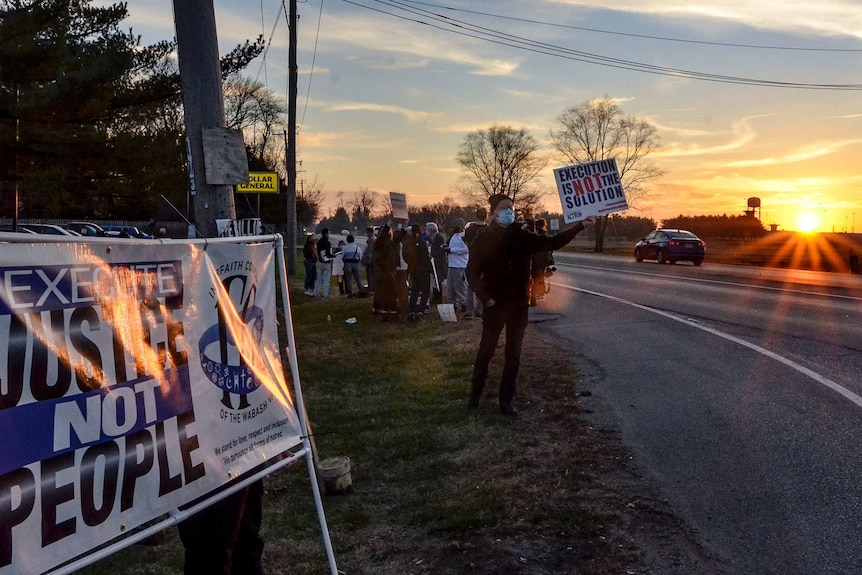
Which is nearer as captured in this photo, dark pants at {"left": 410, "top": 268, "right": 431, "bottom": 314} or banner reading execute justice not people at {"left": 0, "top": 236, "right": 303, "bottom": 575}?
banner reading execute justice not people at {"left": 0, "top": 236, "right": 303, "bottom": 575}

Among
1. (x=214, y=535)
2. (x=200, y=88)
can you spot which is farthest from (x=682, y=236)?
(x=214, y=535)

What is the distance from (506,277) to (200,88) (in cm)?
311

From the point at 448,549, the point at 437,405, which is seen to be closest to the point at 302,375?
the point at 437,405

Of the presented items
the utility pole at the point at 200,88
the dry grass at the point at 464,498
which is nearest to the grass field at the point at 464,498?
the dry grass at the point at 464,498

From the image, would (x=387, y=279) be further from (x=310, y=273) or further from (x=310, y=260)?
(x=310, y=273)

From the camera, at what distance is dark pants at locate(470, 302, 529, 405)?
6.88 m

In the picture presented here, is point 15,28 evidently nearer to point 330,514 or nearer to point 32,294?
point 330,514

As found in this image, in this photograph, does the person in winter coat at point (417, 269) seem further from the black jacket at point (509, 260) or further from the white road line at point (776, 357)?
the black jacket at point (509, 260)

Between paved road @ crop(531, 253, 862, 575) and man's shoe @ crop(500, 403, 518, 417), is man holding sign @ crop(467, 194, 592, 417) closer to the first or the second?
man's shoe @ crop(500, 403, 518, 417)

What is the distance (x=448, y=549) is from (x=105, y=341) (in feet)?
8.33

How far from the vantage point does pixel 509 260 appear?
22.4ft

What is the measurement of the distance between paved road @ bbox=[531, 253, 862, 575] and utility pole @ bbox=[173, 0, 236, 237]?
384 cm

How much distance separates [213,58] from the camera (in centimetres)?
536

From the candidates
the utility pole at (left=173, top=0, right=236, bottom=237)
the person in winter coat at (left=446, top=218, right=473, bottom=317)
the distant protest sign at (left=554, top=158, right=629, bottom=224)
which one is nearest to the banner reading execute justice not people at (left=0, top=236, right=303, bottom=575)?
the utility pole at (left=173, top=0, right=236, bottom=237)
